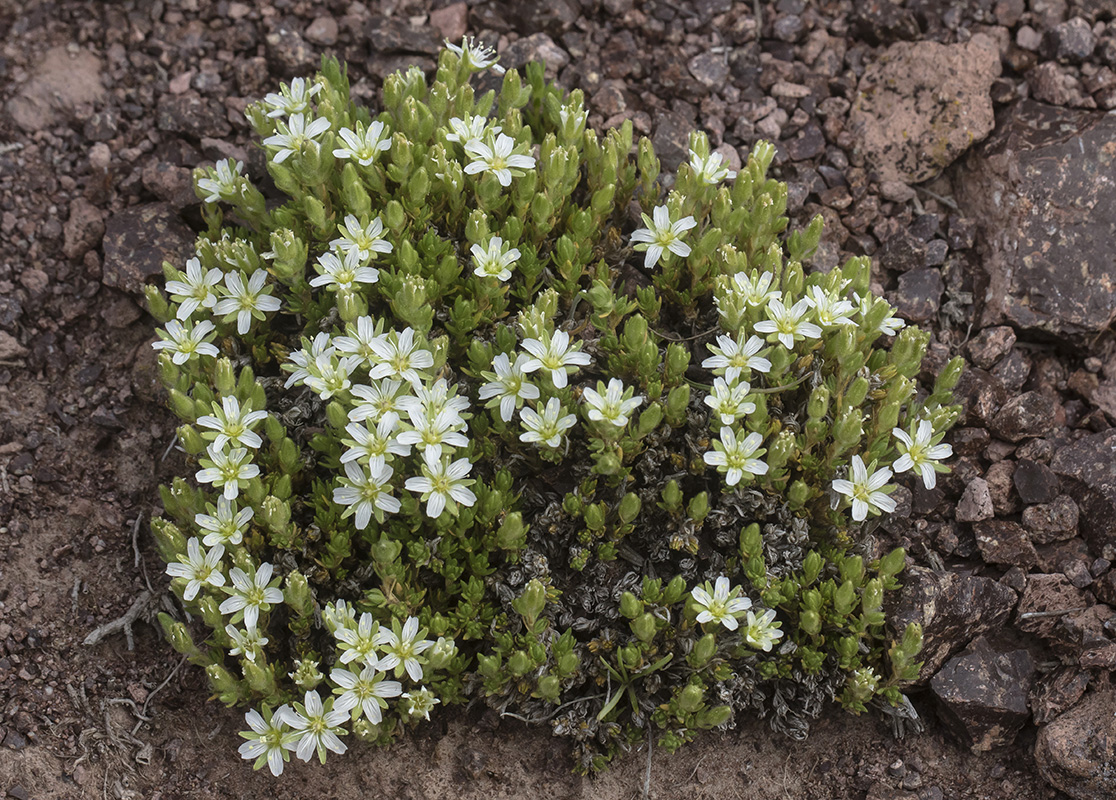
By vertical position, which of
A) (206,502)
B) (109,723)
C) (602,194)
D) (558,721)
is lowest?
(109,723)

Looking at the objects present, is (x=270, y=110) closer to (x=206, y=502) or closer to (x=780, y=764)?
(x=206, y=502)

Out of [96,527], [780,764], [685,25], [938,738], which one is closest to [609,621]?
[780,764]

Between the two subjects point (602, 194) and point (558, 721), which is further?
point (602, 194)

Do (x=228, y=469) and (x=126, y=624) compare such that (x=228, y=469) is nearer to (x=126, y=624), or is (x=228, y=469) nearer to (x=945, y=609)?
(x=126, y=624)

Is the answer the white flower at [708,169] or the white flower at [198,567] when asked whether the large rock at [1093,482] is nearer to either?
the white flower at [708,169]

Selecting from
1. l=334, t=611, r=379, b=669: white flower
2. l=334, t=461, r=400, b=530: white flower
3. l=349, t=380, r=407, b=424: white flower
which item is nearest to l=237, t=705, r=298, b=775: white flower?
l=334, t=611, r=379, b=669: white flower

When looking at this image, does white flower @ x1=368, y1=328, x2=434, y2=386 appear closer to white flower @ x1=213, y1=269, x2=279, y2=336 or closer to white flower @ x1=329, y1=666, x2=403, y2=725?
white flower @ x1=213, y1=269, x2=279, y2=336

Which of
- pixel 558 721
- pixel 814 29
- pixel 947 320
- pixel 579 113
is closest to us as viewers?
pixel 558 721
